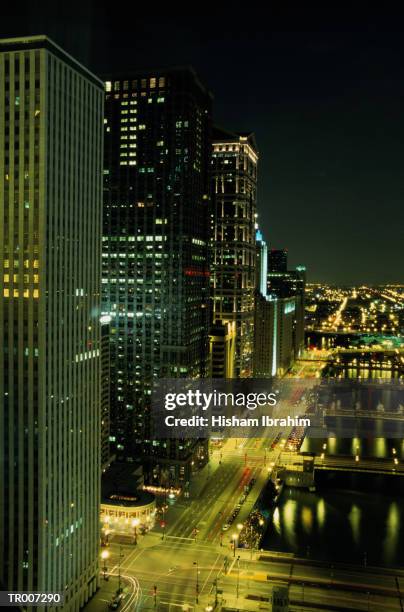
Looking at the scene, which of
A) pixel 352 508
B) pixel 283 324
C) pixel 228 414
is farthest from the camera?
pixel 283 324

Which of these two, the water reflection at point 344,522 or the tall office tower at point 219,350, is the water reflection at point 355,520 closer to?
the water reflection at point 344,522

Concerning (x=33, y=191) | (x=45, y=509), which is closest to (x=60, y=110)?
(x=33, y=191)

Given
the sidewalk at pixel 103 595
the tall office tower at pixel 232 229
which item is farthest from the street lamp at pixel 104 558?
the tall office tower at pixel 232 229

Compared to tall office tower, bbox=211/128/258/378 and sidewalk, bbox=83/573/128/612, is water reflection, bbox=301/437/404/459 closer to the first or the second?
tall office tower, bbox=211/128/258/378

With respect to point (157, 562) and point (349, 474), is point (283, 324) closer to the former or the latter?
point (349, 474)

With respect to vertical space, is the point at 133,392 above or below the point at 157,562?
above

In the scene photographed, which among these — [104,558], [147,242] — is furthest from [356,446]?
[104,558]

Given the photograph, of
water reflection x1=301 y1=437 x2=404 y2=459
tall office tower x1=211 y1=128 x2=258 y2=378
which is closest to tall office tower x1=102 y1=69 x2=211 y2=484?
water reflection x1=301 y1=437 x2=404 y2=459
